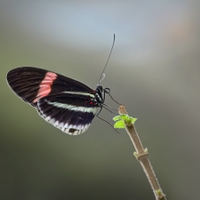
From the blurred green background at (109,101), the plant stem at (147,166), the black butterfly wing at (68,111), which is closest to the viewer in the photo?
the plant stem at (147,166)

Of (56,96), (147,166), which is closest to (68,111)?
(56,96)

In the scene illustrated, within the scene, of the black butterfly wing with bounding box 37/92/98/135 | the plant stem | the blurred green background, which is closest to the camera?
the plant stem

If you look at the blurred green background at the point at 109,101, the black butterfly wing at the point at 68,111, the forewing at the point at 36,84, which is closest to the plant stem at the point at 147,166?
the black butterfly wing at the point at 68,111

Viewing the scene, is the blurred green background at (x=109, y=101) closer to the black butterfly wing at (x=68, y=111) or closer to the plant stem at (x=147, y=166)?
the black butterfly wing at (x=68, y=111)

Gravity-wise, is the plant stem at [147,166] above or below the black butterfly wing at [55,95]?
below

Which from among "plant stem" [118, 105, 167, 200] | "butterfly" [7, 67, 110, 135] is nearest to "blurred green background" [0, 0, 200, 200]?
"butterfly" [7, 67, 110, 135]

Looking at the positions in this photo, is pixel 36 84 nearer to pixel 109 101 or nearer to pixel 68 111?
pixel 68 111

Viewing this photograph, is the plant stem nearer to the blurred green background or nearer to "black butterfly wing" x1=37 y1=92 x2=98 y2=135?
"black butterfly wing" x1=37 y1=92 x2=98 y2=135
